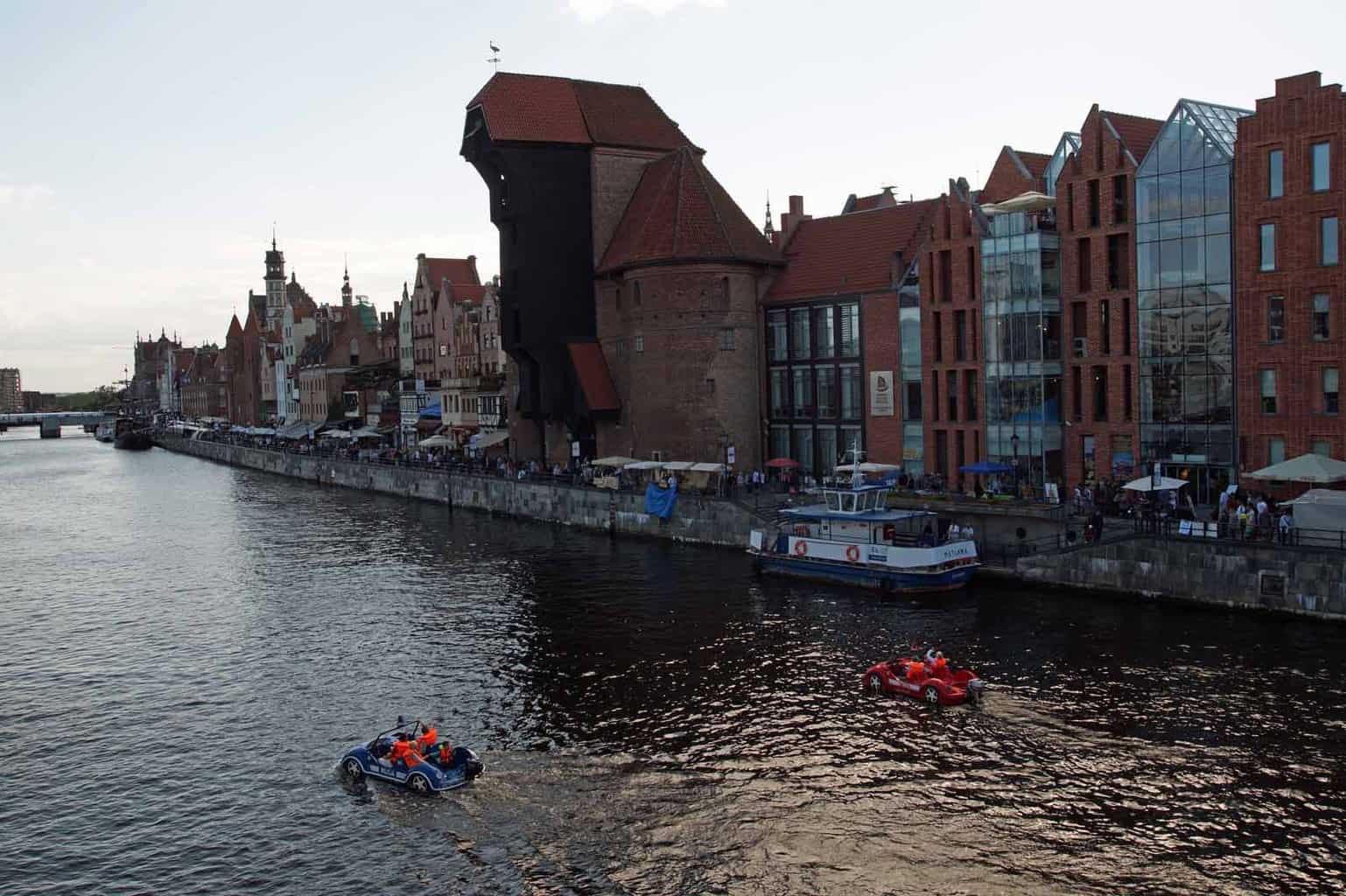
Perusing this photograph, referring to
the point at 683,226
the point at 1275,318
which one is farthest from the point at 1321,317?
the point at 683,226

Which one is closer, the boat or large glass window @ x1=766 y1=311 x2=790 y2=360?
the boat

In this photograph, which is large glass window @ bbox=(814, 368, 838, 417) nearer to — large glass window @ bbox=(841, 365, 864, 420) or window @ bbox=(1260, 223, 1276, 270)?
large glass window @ bbox=(841, 365, 864, 420)

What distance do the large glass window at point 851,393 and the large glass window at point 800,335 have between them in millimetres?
3300

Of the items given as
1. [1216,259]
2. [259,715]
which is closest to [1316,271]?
[1216,259]

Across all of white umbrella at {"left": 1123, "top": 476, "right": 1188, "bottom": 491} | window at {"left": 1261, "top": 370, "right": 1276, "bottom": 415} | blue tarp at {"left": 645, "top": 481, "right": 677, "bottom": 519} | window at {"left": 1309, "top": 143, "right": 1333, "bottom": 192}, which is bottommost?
blue tarp at {"left": 645, "top": 481, "right": 677, "bottom": 519}

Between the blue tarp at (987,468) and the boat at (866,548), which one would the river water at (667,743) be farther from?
the blue tarp at (987,468)

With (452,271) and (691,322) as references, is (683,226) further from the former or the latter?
(452,271)

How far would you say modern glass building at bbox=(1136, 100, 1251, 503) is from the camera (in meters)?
55.2

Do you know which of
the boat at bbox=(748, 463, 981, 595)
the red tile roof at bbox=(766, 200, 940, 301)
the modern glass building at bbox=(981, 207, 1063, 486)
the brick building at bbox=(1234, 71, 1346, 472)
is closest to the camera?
the brick building at bbox=(1234, 71, 1346, 472)

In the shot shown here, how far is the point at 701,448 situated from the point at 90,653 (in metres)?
41.2

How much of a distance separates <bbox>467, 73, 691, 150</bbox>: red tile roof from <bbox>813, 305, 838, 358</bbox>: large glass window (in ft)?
69.3

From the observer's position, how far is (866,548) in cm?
5453

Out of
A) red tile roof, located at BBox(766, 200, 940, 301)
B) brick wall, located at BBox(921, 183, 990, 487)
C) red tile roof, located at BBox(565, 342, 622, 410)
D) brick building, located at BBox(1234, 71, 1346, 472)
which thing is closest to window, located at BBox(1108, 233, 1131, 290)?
brick building, located at BBox(1234, 71, 1346, 472)

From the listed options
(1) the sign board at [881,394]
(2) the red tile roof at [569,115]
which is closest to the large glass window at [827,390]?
(1) the sign board at [881,394]
